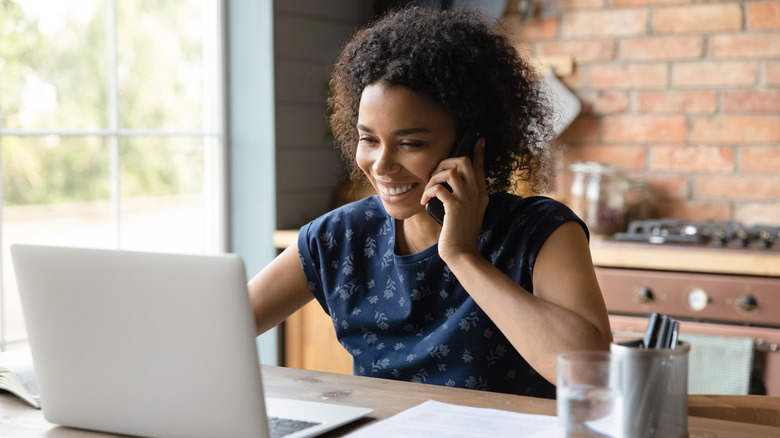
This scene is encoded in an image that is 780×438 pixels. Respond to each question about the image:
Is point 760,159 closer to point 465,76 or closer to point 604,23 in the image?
point 604,23

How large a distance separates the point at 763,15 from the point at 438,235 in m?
Result: 1.72

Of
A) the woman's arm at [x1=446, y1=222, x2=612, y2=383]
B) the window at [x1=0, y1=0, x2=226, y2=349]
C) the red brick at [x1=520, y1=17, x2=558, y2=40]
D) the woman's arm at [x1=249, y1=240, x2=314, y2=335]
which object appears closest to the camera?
the woman's arm at [x1=446, y1=222, x2=612, y2=383]

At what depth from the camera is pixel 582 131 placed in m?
3.13

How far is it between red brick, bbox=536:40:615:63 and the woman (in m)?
1.45

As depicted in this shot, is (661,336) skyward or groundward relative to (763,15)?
groundward

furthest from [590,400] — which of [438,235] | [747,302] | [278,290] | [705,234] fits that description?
[705,234]

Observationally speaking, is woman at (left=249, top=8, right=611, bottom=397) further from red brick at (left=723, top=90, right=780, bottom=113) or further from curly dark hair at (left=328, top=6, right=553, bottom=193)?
red brick at (left=723, top=90, right=780, bottom=113)

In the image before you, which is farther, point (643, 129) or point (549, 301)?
point (643, 129)

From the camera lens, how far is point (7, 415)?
3.88ft

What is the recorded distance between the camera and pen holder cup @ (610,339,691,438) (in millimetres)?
897

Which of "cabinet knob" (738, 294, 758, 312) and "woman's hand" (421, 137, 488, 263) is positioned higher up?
"woman's hand" (421, 137, 488, 263)

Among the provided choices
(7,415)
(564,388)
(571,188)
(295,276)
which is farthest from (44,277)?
(571,188)

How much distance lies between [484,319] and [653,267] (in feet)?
3.72

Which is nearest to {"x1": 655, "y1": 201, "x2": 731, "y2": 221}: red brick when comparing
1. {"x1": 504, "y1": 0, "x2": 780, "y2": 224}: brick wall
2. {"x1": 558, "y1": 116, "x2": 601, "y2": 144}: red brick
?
{"x1": 504, "y1": 0, "x2": 780, "y2": 224}: brick wall
